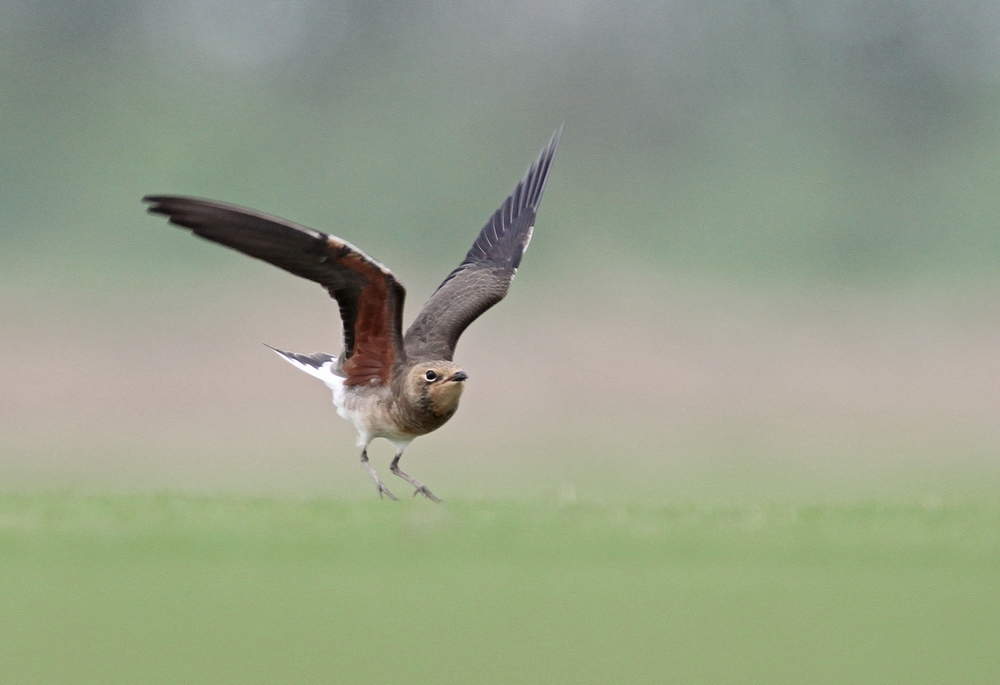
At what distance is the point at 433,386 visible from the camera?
13102 millimetres

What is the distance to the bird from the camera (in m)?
11.1

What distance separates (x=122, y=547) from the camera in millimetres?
8672

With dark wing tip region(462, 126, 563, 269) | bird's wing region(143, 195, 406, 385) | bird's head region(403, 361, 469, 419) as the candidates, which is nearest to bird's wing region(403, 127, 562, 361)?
dark wing tip region(462, 126, 563, 269)

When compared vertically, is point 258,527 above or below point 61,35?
below

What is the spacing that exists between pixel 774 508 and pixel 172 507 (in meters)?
4.84

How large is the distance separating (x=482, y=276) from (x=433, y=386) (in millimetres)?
2874

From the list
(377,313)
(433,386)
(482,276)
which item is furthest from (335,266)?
(482,276)

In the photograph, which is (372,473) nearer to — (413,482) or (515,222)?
(413,482)

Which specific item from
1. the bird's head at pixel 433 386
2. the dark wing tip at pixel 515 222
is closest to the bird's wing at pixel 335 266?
the bird's head at pixel 433 386

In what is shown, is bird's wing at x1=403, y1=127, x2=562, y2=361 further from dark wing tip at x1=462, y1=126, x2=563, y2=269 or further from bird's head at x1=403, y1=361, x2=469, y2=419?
Answer: bird's head at x1=403, y1=361, x2=469, y2=419

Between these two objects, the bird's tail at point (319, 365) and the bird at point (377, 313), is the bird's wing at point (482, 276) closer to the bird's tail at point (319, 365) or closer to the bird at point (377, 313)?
the bird at point (377, 313)

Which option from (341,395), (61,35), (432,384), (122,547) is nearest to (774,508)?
(432,384)

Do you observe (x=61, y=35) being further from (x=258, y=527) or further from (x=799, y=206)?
(x=258, y=527)

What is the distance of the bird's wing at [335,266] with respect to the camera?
35.6ft
